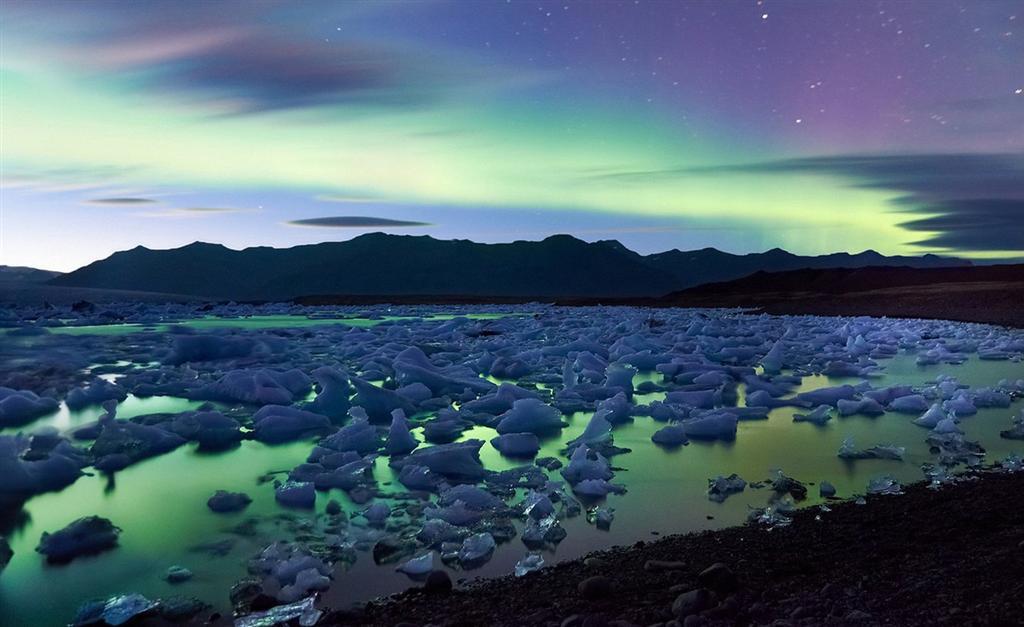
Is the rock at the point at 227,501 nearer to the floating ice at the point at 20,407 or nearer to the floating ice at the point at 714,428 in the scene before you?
the floating ice at the point at 714,428

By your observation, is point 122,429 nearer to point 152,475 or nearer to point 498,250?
point 152,475

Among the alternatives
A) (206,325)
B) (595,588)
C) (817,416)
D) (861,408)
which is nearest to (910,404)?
(861,408)

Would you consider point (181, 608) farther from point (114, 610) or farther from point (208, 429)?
point (208, 429)

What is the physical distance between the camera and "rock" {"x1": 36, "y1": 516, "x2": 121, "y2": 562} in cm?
389

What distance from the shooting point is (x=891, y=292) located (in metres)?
39.2

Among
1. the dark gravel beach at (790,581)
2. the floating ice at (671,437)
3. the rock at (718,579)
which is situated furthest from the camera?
the floating ice at (671,437)

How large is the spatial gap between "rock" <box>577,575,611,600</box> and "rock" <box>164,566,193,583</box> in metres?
1.99

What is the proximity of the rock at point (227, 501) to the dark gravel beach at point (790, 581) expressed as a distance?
225 cm

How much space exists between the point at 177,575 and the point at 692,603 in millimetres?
2516

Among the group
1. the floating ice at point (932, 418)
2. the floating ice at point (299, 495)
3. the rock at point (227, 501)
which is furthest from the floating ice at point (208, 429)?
the floating ice at point (932, 418)

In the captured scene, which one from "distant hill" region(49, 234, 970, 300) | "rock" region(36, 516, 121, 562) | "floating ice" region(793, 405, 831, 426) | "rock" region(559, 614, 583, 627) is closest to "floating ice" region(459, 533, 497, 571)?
"rock" region(559, 614, 583, 627)

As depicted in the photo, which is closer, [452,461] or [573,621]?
[573,621]

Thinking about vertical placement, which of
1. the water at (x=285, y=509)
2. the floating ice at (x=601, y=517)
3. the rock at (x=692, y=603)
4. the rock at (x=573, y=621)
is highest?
the rock at (x=692, y=603)

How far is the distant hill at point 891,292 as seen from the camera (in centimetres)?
2552
